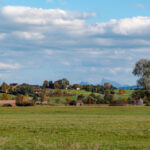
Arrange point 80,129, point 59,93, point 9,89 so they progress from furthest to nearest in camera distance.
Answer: point 9,89
point 59,93
point 80,129

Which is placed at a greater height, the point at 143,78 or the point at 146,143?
the point at 143,78

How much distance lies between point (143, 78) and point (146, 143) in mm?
77694

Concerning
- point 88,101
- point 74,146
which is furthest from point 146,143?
point 88,101

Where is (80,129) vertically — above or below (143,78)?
below

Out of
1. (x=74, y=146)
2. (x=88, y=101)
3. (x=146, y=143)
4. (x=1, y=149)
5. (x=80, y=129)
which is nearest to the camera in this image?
(x=1, y=149)

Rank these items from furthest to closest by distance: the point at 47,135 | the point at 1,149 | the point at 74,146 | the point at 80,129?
1. the point at 80,129
2. the point at 47,135
3. the point at 74,146
4. the point at 1,149

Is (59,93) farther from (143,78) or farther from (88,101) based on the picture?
(143,78)

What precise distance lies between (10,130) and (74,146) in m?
8.91

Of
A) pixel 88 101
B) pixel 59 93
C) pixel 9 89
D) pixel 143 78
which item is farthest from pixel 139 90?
pixel 9 89

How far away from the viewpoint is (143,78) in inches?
3752

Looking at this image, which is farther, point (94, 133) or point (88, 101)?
point (88, 101)

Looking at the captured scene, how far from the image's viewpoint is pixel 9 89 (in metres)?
188

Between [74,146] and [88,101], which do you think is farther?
[88,101]

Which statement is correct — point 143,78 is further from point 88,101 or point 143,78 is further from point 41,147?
point 41,147
